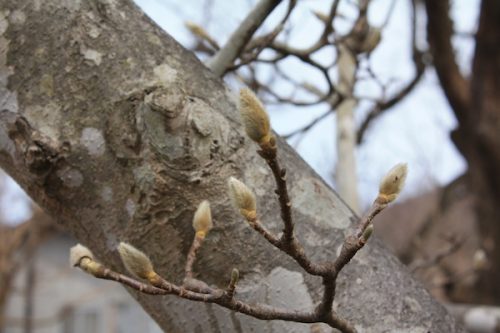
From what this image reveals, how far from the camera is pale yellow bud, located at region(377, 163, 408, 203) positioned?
0.61 m

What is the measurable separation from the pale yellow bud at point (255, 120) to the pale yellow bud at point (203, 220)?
0.16 meters

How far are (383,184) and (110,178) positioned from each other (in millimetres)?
318

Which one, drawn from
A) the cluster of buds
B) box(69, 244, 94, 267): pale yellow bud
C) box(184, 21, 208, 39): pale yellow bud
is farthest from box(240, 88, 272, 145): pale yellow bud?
box(184, 21, 208, 39): pale yellow bud

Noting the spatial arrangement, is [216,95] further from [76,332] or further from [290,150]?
[76,332]

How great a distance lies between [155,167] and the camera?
28.0 inches

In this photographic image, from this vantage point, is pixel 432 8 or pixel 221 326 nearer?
pixel 221 326

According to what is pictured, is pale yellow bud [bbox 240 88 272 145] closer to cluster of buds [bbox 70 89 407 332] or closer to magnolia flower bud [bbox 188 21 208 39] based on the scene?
cluster of buds [bbox 70 89 407 332]

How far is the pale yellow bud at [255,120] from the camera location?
0.53 meters

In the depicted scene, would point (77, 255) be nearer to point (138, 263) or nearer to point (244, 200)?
point (138, 263)

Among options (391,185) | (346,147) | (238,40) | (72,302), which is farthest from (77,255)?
(72,302)

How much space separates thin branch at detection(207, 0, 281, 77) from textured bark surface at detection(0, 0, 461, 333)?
25cm

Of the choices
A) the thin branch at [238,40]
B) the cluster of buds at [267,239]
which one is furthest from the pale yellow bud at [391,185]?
the thin branch at [238,40]

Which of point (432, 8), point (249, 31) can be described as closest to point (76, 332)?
point (432, 8)

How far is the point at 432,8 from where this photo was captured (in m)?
3.93
